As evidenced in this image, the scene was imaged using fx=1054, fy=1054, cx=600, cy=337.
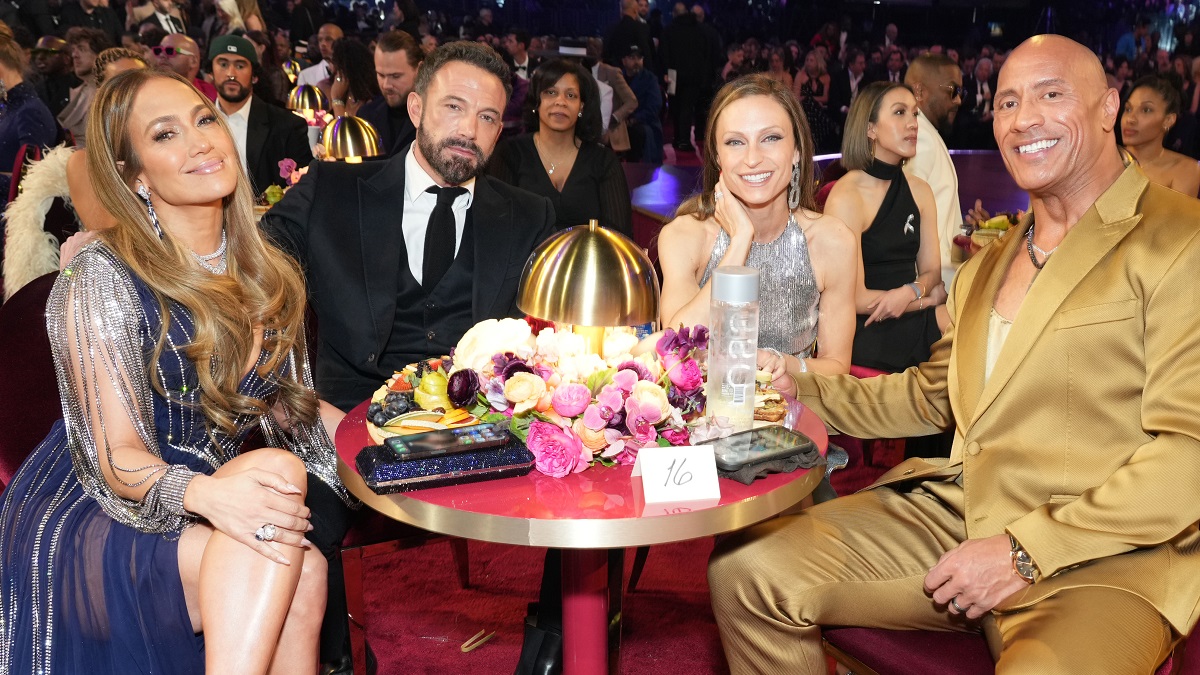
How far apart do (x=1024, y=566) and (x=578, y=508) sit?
0.89 m

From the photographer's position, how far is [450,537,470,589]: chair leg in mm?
3404

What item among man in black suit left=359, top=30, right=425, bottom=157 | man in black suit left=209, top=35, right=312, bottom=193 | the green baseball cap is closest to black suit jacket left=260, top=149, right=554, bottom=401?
man in black suit left=359, top=30, right=425, bottom=157

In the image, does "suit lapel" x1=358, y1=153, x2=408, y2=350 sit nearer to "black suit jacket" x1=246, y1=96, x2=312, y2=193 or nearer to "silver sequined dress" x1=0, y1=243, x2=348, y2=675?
"silver sequined dress" x1=0, y1=243, x2=348, y2=675

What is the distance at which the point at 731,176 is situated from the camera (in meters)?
3.03

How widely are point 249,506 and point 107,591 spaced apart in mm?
397

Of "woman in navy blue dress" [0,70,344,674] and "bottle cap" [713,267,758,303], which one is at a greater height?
"bottle cap" [713,267,758,303]

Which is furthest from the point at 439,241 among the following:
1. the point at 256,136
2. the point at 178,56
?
the point at 178,56

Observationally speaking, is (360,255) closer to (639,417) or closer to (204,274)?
(204,274)

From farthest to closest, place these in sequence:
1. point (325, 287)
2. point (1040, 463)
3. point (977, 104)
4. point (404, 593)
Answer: point (977, 104) < point (404, 593) < point (325, 287) < point (1040, 463)

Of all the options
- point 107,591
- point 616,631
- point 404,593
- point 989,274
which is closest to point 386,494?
point 107,591

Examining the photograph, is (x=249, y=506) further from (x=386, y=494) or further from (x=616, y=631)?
(x=616, y=631)

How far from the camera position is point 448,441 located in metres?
1.92

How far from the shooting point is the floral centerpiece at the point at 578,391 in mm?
1913

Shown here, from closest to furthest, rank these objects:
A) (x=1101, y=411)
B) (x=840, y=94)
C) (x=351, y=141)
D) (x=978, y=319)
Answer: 1. (x=1101, y=411)
2. (x=978, y=319)
3. (x=351, y=141)
4. (x=840, y=94)
